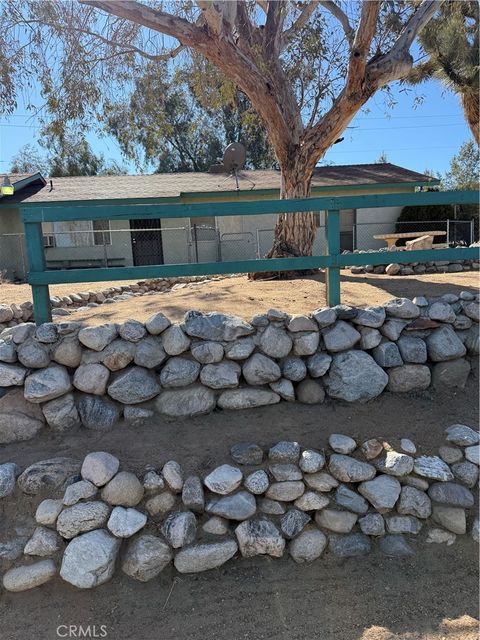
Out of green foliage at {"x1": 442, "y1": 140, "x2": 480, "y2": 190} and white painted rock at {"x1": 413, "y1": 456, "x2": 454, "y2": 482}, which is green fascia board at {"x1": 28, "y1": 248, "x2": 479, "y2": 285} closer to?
white painted rock at {"x1": 413, "y1": 456, "x2": 454, "y2": 482}

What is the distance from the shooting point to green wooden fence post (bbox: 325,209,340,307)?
3.37 m

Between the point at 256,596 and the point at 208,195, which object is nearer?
the point at 256,596

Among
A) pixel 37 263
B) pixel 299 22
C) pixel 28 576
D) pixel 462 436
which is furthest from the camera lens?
pixel 299 22

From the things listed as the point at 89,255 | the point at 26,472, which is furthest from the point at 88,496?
the point at 89,255

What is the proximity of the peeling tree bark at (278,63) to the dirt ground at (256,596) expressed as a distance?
4560 mm

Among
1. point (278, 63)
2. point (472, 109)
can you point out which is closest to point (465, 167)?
point (472, 109)

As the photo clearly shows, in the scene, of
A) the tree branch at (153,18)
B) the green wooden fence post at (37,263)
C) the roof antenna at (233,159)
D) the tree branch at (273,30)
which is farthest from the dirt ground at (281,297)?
the roof antenna at (233,159)

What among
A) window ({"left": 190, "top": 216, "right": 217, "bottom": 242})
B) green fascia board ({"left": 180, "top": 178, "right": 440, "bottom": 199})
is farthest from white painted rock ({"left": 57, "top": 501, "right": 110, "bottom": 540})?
green fascia board ({"left": 180, "top": 178, "right": 440, "bottom": 199})

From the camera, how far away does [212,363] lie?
10.0 ft

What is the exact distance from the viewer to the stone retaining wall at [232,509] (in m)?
2.36

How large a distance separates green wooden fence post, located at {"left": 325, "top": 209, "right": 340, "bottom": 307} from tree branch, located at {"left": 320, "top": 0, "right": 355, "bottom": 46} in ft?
18.3

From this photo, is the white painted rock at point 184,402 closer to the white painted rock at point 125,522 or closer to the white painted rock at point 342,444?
the white painted rock at point 125,522

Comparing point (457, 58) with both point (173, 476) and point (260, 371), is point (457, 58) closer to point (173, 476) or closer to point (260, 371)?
point (260, 371)

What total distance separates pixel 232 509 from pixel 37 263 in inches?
79.9
